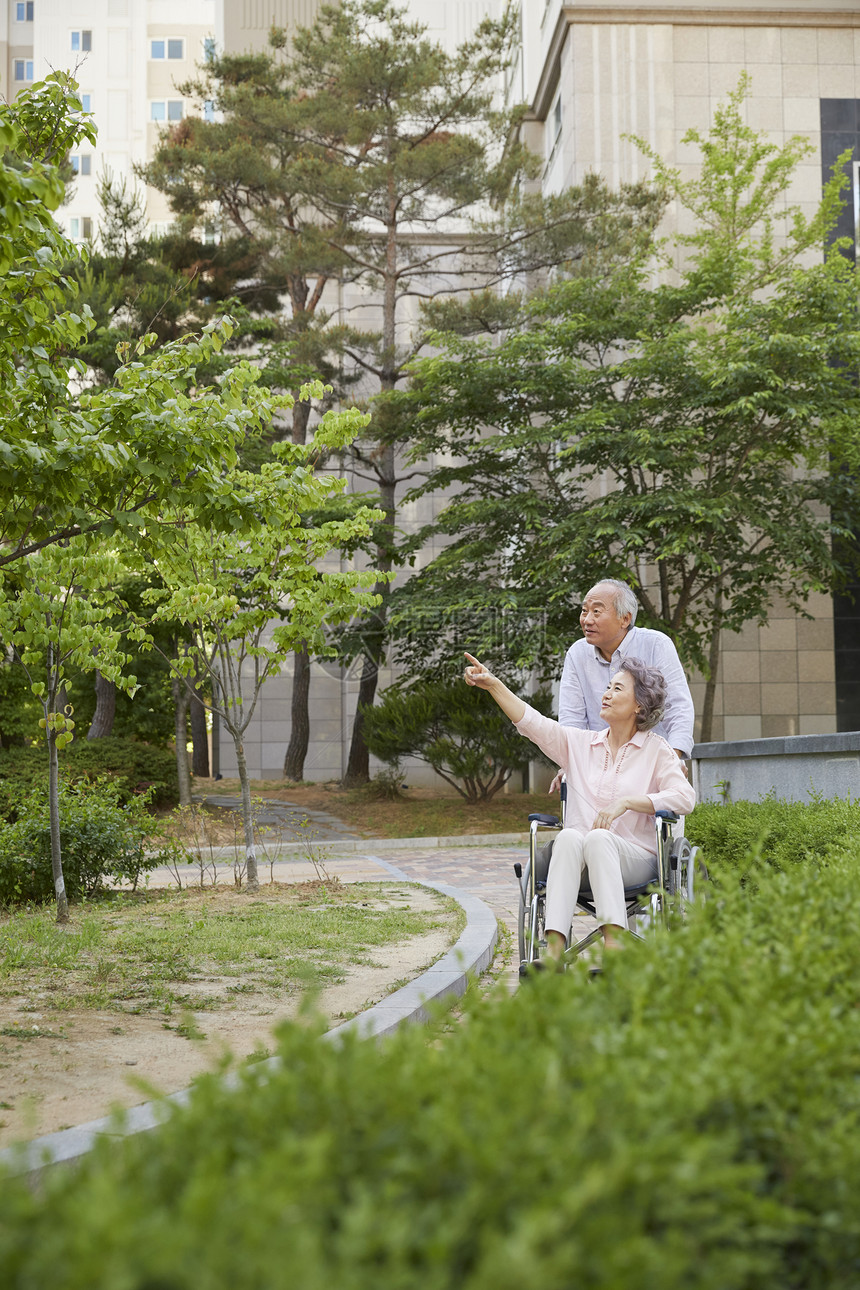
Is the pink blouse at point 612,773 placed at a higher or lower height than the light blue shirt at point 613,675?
lower

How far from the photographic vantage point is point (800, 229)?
19094 mm

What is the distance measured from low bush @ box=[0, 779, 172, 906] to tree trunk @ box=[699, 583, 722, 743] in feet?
36.5

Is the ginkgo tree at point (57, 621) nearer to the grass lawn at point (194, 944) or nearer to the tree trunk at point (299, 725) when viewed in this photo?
the grass lawn at point (194, 944)

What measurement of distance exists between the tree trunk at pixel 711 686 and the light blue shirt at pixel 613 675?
13120 mm

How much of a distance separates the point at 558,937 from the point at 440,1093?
300 centimetres

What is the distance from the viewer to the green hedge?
1.16m

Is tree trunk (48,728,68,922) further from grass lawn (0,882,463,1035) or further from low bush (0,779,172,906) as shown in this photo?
low bush (0,779,172,906)

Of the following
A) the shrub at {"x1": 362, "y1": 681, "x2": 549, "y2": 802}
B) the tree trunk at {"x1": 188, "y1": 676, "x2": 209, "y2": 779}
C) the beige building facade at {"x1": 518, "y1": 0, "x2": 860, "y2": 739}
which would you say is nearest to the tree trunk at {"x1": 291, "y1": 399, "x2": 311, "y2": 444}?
the tree trunk at {"x1": 188, "y1": 676, "x2": 209, "y2": 779}

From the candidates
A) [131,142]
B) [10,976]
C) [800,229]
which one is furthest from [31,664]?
[131,142]

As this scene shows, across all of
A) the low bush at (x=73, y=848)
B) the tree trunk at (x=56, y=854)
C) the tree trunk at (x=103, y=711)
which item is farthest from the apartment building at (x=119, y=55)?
the tree trunk at (x=56, y=854)

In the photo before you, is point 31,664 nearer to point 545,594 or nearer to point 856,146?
point 545,594

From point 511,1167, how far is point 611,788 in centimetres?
364

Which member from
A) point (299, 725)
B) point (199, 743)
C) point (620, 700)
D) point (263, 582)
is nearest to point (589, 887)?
point (620, 700)

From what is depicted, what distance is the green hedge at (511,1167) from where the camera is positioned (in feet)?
3.80
